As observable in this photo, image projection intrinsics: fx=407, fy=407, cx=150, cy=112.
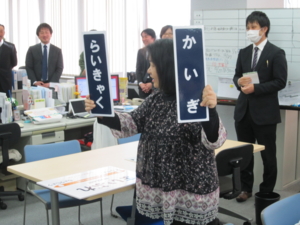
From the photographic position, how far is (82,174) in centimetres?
245

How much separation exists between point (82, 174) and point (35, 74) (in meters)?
3.76

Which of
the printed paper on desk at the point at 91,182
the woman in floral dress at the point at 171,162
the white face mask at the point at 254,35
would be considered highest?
the white face mask at the point at 254,35

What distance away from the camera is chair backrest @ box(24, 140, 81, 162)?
2.99 m

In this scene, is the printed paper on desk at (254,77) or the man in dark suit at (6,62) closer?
the printed paper on desk at (254,77)

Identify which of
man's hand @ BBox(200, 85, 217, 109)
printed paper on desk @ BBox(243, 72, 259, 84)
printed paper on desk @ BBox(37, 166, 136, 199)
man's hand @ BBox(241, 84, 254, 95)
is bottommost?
printed paper on desk @ BBox(37, 166, 136, 199)

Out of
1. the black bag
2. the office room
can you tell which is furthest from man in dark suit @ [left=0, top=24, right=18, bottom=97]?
the black bag

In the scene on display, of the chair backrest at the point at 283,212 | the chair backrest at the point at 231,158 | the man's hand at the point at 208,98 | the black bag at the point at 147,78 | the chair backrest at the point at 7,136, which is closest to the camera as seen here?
the man's hand at the point at 208,98

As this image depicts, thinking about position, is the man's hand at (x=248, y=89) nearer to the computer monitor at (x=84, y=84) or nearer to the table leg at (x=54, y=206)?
the computer monitor at (x=84, y=84)

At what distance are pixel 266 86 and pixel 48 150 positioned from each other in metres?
1.97

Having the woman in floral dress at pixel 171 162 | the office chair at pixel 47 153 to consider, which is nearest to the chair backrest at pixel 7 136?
the office chair at pixel 47 153

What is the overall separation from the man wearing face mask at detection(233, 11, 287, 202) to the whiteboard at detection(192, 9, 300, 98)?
1.24 feet

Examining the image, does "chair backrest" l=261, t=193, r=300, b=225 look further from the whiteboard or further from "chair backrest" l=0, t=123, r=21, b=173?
"chair backrest" l=0, t=123, r=21, b=173

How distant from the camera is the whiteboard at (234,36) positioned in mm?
4035

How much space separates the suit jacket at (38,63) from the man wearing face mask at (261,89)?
2.95 metres
